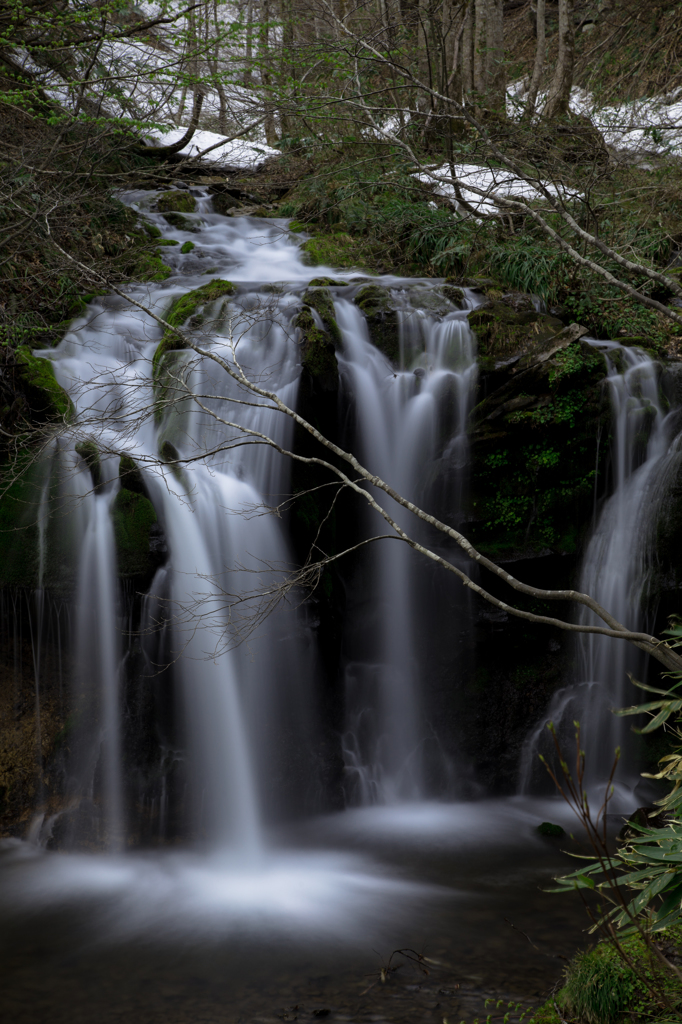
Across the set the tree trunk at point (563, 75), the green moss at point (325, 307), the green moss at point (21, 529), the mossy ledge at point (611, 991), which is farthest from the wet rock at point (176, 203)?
the mossy ledge at point (611, 991)

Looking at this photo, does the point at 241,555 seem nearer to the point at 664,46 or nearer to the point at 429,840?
the point at 429,840

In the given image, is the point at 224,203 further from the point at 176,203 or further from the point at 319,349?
the point at 319,349

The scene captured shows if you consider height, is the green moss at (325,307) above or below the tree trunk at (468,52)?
below

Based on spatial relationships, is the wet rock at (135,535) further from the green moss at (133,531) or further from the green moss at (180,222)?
the green moss at (180,222)

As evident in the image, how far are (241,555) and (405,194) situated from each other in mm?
7040

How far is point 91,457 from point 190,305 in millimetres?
2549

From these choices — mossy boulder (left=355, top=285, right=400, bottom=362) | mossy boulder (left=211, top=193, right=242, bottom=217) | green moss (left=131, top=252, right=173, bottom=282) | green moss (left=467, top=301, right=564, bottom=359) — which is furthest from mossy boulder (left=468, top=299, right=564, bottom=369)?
mossy boulder (left=211, top=193, right=242, bottom=217)

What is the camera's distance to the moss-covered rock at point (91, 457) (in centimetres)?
568

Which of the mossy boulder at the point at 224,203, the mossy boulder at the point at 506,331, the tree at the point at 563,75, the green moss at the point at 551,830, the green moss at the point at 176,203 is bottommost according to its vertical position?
the green moss at the point at 551,830

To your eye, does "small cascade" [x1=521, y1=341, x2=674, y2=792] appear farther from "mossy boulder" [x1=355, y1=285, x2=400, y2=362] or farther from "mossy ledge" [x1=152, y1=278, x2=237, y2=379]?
"mossy ledge" [x1=152, y1=278, x2=237, y2=379]

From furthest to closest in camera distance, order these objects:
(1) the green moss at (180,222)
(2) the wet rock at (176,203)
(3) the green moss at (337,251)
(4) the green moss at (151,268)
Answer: (2) the wet rock at (176,203)
(1) the green moss at (180,222)
(3) the green moss at (337,251)
(4) the green moss at (151,268)

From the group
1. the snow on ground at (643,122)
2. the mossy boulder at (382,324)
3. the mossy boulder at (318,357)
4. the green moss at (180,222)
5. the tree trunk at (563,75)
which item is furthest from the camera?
the tree trunk at (563,75)

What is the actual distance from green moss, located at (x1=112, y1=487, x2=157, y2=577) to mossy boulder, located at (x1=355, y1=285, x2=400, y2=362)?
3.13m

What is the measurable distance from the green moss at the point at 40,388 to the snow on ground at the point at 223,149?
6.59m
